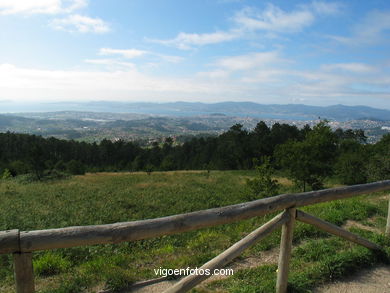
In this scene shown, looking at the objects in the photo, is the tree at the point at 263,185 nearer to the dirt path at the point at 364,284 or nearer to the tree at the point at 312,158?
the tree at the point at 312,158

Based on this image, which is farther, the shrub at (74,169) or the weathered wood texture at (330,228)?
the shrub at (74,169)

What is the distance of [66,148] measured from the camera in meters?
64.9

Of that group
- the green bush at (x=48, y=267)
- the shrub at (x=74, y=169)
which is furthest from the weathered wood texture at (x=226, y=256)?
the shrub at (x=74, y=169)

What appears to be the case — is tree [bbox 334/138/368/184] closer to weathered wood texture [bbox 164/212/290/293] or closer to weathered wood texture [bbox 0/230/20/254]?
weathered wood texture [bbox 164/212/290/293]

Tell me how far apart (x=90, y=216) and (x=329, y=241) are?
12.5 metres

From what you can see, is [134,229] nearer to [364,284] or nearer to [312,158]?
[364,284]

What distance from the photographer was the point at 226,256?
8.70 ft

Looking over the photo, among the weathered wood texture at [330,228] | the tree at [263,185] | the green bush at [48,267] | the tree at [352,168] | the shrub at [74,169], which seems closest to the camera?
the weathered wood texture at [330,228]

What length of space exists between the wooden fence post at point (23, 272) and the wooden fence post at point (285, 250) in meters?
2.57

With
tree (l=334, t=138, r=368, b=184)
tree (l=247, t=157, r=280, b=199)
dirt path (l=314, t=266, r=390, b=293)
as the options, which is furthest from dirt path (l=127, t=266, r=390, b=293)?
tree (l=334, t=138, r=368, b=184)

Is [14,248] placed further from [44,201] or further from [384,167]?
[384,167]

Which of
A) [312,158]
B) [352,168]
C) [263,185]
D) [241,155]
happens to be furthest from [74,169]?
[352,168]

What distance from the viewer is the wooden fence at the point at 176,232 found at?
1810 millimetres

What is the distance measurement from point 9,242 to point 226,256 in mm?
1940
